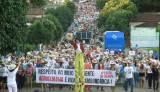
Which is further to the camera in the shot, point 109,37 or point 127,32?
point 127,32

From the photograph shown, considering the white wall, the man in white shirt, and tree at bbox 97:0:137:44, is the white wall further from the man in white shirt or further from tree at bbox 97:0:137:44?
the man in white shirt

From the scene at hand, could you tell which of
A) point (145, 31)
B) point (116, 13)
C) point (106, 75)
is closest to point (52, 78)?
point (106, 75)

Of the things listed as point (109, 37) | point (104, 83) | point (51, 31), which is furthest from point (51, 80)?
point (51, 31)

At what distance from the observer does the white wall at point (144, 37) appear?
72.7 metres

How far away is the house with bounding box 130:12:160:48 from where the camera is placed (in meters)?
73.8

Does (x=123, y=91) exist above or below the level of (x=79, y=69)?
below

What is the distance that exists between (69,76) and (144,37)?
52201 millimetres

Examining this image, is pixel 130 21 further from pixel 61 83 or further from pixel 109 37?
pixel 61 83

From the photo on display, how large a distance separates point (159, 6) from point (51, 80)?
77.4 m

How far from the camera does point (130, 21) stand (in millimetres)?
92125

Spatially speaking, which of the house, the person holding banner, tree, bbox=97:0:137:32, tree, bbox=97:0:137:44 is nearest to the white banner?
the person holding banner

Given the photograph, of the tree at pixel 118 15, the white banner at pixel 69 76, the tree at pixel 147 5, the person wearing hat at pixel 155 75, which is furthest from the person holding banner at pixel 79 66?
the tree at pixel 147 5

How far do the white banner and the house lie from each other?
39163mm

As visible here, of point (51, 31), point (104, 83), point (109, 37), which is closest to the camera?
point (104, 83)
